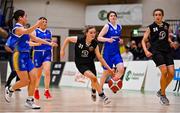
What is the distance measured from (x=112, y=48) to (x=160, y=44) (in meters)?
1.38

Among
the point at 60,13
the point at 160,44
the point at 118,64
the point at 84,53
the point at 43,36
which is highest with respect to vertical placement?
the point at 60,13

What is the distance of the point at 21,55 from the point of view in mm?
8359

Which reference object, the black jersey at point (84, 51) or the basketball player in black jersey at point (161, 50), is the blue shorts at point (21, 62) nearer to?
the black jersey at point (84, 51)

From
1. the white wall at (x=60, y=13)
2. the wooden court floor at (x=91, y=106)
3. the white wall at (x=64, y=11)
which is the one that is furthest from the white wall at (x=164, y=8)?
the wooden court floor at (x=91, y=106)

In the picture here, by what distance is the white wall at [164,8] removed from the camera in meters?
26.5

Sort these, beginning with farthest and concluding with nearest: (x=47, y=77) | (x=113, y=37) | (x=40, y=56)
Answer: (x=40, y=56) < (x=47, y=77) < (x=113, y=37)

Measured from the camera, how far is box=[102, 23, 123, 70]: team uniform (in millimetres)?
10406

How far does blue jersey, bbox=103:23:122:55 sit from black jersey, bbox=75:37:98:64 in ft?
2.89

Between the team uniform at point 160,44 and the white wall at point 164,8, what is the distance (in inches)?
673

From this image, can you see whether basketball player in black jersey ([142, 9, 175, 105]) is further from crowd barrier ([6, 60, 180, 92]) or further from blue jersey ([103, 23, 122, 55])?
crowd barrier ([6, 60, 180, 92])

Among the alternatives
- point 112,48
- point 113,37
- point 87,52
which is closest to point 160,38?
point 113,37

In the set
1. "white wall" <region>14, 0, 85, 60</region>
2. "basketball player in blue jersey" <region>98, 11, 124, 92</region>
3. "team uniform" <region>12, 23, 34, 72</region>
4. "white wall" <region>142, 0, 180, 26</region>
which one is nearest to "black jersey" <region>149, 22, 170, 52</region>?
"basketball player in blue jersey" <region>98, 11, 124, 92</region>

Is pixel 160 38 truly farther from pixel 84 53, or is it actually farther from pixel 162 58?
pixel 84 53

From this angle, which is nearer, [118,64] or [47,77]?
[118,64]
